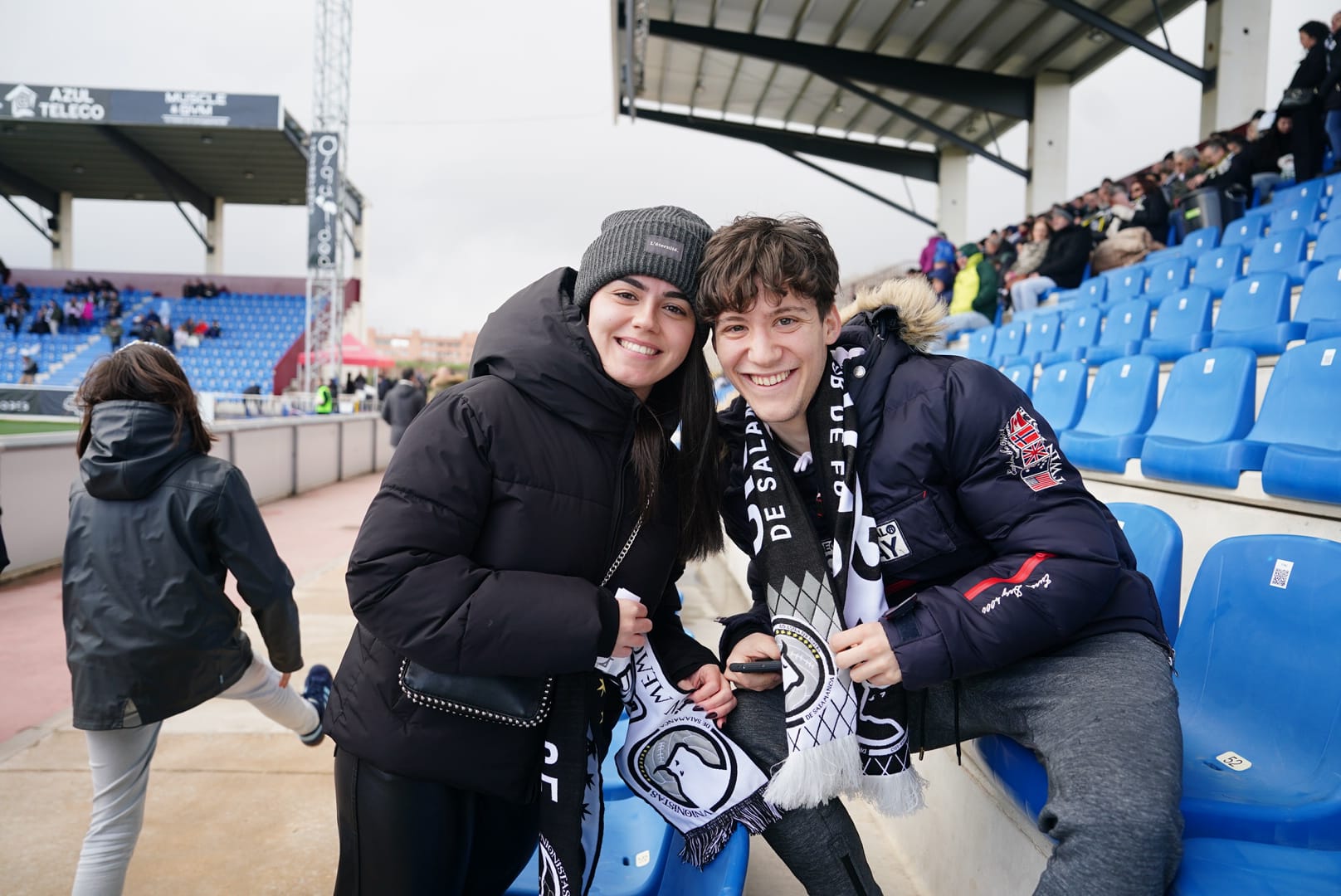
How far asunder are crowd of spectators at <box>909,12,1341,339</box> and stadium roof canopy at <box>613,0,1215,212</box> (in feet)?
13.6

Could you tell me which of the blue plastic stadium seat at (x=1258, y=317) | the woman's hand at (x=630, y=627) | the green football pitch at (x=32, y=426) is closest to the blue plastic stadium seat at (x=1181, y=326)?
the blue plastic stadium seat at (x=1258, y=317)

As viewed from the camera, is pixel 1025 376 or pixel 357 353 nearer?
pixel 1025 376

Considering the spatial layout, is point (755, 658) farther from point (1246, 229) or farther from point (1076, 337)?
point (1246, 229)

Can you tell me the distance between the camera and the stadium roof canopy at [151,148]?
2383cm

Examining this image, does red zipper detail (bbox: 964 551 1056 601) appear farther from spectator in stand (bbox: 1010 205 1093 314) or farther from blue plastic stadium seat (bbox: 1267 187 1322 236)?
spectator in stand (bbox: 1010 205 1093 314)

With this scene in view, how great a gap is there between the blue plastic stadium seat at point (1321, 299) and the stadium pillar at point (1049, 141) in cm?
1245

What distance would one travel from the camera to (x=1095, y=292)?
726cm

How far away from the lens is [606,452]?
1455 millimetres

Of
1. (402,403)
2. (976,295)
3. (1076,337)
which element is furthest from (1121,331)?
(402,403)

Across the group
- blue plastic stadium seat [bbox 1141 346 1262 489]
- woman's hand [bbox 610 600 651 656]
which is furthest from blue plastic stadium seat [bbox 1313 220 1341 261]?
woman's hand [bbox 610 600 651 656]

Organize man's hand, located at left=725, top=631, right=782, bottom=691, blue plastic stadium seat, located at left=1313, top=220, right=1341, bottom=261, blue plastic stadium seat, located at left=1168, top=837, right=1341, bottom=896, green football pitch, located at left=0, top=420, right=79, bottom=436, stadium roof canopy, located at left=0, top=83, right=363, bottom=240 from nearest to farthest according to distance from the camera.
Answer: blue plastic stadium seat, located at left=1168, top=837, right=1341, bottom=896 → man's hand, located at left=725, top=631, right=782, bottom=691 → blue plastic stadium seat, located at left=1313, top=220, right=1341, bottom=261 → green football pitch, located at left=0, top=420, right=79, bottom=436 → stadium roof canopy, located at left=0, top=83, right=363, bottom=240

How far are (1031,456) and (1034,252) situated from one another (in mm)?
8798

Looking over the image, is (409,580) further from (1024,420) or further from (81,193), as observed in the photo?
(81,193)

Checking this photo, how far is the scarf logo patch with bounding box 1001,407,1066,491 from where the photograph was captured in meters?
1.34
